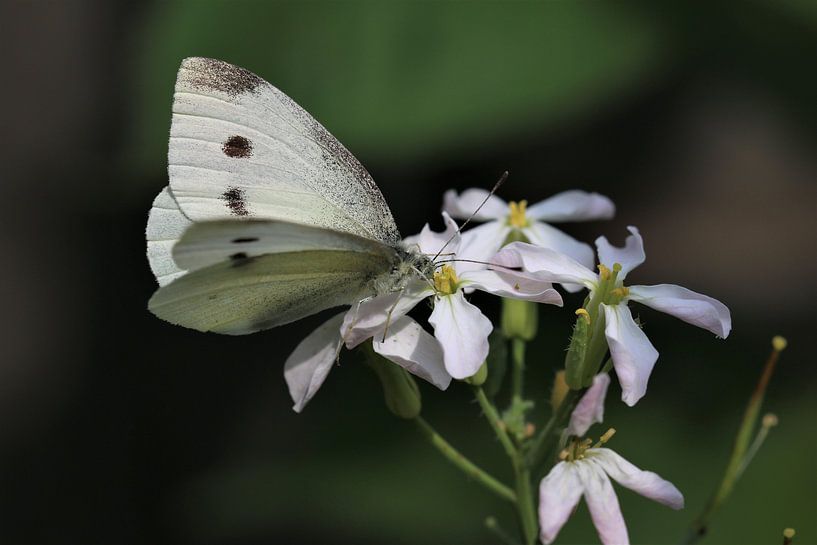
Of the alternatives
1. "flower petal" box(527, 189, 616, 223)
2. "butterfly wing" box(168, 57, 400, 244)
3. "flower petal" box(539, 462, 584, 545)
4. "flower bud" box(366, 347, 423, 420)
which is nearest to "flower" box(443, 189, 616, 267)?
"flower petal" box(527, 189, 616, 223)

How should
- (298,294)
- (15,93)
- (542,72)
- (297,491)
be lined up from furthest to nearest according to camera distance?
(15,93) < (297,491) < (542,72) < (298,294)

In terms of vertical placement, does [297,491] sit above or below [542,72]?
below

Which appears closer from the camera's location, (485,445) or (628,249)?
(628,249)

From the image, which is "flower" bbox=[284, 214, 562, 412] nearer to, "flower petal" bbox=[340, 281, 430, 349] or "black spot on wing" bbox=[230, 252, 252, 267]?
"flower petal" bbox=[340, 281, 430, 349]

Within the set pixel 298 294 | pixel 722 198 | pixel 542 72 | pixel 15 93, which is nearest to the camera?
pixel 298 294

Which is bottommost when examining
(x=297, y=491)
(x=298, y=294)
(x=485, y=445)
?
(x=297, y=491)

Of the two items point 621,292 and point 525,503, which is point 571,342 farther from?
point 525,503

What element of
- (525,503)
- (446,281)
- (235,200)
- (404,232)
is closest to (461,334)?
(446,281)

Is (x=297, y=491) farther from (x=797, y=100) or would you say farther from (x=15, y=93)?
(x=797, y=100)

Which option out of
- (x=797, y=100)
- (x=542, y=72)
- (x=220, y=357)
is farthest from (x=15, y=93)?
(x=797, y=100)

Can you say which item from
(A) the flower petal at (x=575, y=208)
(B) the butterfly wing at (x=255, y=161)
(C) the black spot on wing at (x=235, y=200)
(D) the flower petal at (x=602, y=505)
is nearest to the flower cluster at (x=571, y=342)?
(D) the flower petal at (x=602, y=505)
